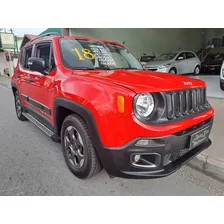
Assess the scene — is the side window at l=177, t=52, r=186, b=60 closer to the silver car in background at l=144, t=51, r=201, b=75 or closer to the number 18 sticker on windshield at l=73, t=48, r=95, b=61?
the silver car in background at l=144, t=51, r=201, b=75

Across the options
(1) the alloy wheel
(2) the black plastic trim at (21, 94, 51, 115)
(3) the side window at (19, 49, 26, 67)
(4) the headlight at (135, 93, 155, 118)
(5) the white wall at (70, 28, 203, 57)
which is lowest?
(1) the alloy wheel

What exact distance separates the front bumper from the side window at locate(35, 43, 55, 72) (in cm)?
165

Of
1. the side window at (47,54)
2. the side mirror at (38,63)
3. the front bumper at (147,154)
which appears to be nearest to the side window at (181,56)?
the side window at (47,54)

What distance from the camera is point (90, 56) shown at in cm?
281

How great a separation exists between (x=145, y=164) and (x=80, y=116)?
0.95 m

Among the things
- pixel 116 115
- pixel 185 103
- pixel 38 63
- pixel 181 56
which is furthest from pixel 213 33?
pixel 116 115

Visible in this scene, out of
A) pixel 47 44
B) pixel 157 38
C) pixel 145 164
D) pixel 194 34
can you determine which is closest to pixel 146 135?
pixel 145 164

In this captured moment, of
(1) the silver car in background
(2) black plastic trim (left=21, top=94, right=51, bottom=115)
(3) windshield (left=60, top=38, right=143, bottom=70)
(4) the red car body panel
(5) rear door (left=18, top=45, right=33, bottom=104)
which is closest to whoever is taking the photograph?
(4) the red car body panel

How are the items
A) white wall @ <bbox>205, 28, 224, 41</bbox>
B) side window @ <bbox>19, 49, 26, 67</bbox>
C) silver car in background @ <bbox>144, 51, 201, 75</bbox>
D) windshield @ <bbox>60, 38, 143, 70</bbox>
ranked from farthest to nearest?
white wall @ <bbox>205, 28, 224, 41</bbox>
silver car in background @ <bbox>144, 51, 201, 75</bbox>
side window @ <bbox>19, 49, 26, 67</bbox>
windshield @ <bbox>60, 38, 143, 70</bbox>

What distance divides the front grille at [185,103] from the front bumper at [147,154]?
22 centimetres

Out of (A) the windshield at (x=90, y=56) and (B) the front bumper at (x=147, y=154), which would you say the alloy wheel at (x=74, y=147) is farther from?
(A) the windshield at (x=90, y=56)

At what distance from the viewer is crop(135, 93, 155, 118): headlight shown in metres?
1.83

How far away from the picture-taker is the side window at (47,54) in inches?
112

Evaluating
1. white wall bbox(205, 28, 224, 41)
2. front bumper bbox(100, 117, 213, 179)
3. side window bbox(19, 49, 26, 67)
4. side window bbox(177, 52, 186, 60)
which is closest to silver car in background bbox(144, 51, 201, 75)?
side window bbox(177, 52, 186, 60)
